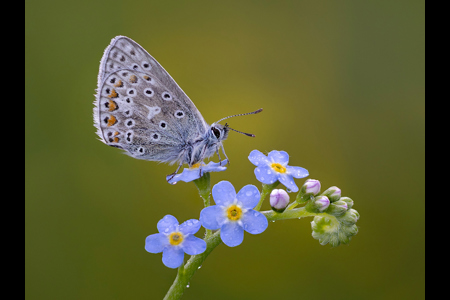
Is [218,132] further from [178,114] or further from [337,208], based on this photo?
[337,208]

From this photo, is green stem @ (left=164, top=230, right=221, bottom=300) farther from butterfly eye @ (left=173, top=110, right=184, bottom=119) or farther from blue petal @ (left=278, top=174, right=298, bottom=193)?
butterfly eye @ (left=173, top=110, right=184, bottom=119)

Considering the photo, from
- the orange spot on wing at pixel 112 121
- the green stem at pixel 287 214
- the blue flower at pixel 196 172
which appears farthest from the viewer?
the orange spot on wing at pixel 112 121

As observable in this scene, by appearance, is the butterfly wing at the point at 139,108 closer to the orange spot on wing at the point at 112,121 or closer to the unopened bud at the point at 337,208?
the orange spot on wing at the point at 112,121

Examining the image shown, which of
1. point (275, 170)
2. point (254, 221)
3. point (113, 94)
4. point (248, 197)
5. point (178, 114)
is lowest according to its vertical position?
point (254, 221)

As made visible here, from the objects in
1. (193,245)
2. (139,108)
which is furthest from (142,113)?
(193,245)

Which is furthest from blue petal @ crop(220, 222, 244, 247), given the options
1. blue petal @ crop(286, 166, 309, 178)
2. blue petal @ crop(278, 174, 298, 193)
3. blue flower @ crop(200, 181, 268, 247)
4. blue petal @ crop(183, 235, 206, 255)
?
blue petal @ crop(286, 166, 309, 178)

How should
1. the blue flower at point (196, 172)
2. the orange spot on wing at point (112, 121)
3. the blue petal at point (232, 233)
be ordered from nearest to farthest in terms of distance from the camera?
the blue petal at point (232, 233)
the blue flower at point (196, 172)
the orange spot on wing at point (112, 121)

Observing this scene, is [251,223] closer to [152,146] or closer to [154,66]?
[152,146]

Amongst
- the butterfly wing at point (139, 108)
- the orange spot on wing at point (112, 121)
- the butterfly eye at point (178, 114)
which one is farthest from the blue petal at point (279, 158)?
the orange spot on wing at point (112, 121)
